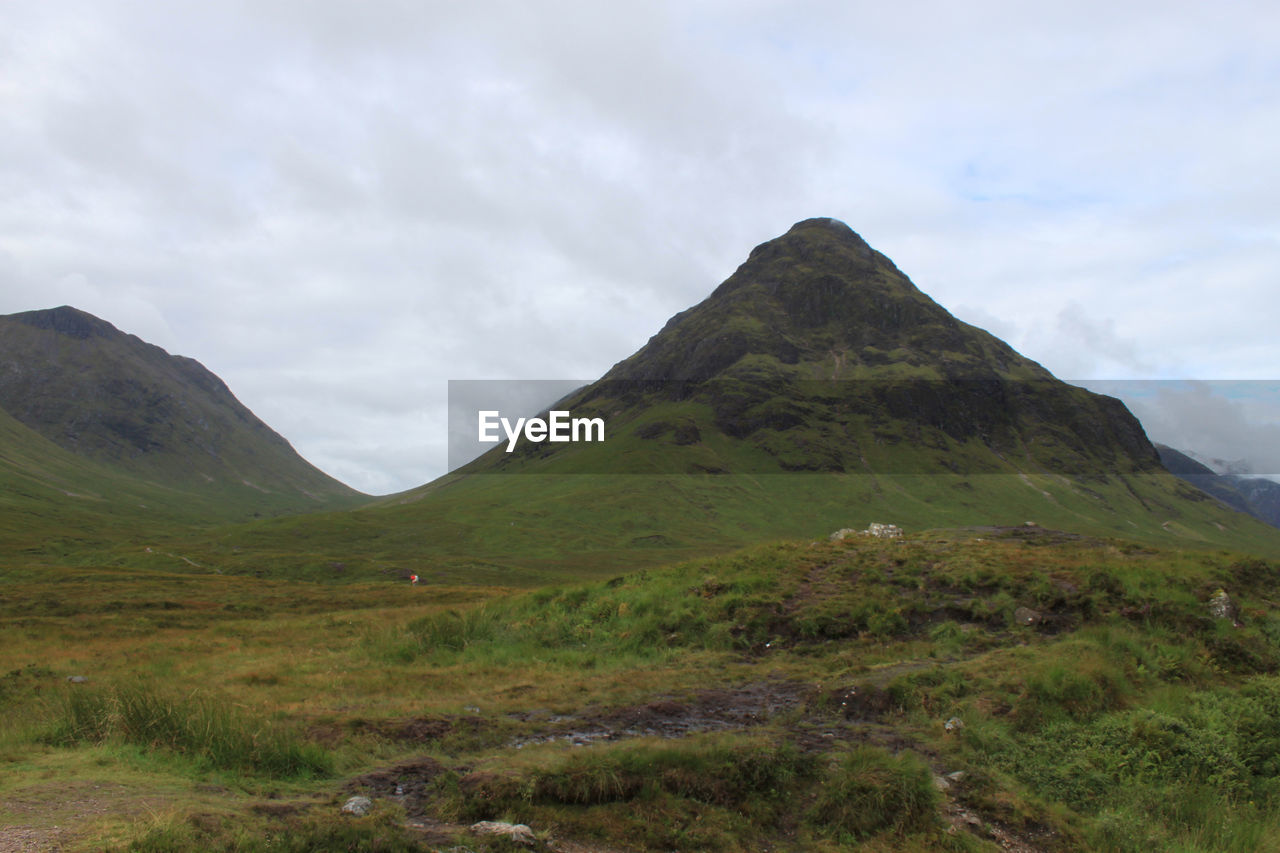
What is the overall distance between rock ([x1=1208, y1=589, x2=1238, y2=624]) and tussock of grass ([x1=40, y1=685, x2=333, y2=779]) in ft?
71.3

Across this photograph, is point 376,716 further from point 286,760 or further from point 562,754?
point 562,754

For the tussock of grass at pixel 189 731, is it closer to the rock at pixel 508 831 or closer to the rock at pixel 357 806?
the rock at pixel 357 806

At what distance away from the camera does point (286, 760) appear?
1109cm

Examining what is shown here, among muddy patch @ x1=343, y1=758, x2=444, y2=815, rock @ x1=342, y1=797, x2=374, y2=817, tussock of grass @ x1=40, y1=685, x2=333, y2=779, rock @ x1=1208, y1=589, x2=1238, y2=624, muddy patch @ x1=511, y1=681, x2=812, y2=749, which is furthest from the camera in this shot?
rock @ x1=1208, y1=589, x2=1238, y2=624

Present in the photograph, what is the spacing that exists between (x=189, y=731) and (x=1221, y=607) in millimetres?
24356

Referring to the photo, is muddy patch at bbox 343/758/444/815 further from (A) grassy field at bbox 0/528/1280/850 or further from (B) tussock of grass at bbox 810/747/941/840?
(B) tussock of grass at bbox 810/747/941/840

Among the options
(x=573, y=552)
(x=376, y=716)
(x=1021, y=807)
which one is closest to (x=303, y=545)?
(x=573, y=552)

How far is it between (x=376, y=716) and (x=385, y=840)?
21.7 feet

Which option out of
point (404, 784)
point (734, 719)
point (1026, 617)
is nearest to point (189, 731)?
point (404, 784)

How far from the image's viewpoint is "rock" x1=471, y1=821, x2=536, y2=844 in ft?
27.8

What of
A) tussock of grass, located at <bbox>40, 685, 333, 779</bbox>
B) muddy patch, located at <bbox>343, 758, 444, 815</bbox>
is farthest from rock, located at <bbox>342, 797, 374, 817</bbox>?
tussock of grass, located at <bbox>40, 685, 333, 779</bbox>

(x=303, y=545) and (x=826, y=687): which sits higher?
(x=826, y=687)

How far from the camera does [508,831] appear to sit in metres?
8.56

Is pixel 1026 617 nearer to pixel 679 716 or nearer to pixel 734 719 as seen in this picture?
pixel 734 719
